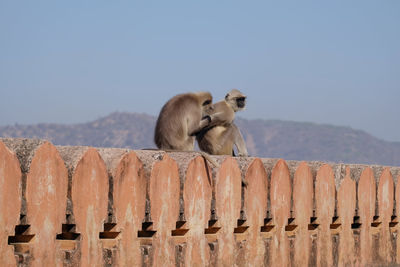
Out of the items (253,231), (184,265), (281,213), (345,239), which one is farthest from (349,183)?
(184,265)

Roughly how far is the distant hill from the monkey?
120353mm

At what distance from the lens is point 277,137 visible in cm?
17338

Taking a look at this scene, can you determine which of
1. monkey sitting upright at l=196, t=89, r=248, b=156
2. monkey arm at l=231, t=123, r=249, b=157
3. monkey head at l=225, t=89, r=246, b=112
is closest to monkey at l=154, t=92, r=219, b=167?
monkey sitting upright at l=196, t=89, r=248, b=156

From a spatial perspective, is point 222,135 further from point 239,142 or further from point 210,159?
point 210,159

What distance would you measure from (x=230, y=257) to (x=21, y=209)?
2606mm

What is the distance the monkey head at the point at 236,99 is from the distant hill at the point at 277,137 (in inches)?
4689

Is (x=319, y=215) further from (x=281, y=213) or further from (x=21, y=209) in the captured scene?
(x=21, y=209)

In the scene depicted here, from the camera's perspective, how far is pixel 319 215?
28.4 feet

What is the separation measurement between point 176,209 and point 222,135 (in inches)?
147

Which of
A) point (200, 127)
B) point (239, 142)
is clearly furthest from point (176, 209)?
point (239, 142)

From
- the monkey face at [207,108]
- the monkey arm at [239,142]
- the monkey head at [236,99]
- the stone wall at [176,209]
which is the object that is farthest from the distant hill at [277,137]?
the stone wall at [176,209]

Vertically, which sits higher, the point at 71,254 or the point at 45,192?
the point at 45,192

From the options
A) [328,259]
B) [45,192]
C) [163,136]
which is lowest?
[328,259]

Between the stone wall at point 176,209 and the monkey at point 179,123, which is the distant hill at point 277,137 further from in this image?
the stone wall at point 176,209
